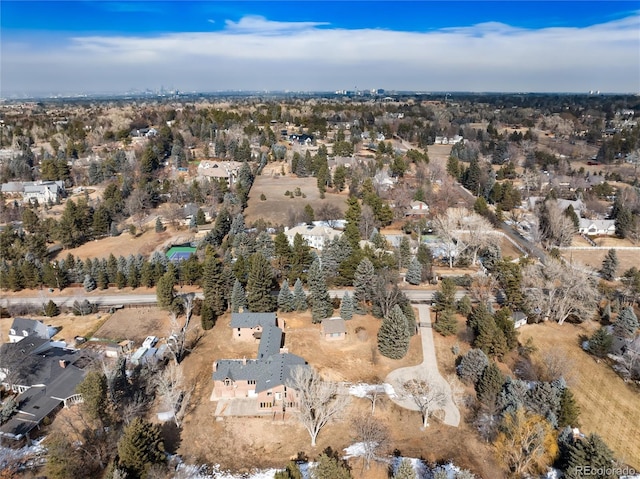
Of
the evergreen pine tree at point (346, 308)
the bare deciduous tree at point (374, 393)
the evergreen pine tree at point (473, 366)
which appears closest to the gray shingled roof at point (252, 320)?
the evergreen pine tree at point (346, 308)

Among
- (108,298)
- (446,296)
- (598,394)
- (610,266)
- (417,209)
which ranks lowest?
(598,394)

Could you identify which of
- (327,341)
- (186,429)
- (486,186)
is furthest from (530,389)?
(486,186)

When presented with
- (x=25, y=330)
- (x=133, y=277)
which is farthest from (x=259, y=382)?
(x=133, y=277)

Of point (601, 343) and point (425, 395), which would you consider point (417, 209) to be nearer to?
point (601, 343)

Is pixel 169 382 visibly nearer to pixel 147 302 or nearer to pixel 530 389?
pixel 147 302

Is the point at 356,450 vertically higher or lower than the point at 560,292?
A: lower

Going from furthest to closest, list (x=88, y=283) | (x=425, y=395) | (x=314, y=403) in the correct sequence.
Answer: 1. (x=88, y=283)
2. (x=425, y=395)
3. (x=314, y=403)

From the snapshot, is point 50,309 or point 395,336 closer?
point 395,336
